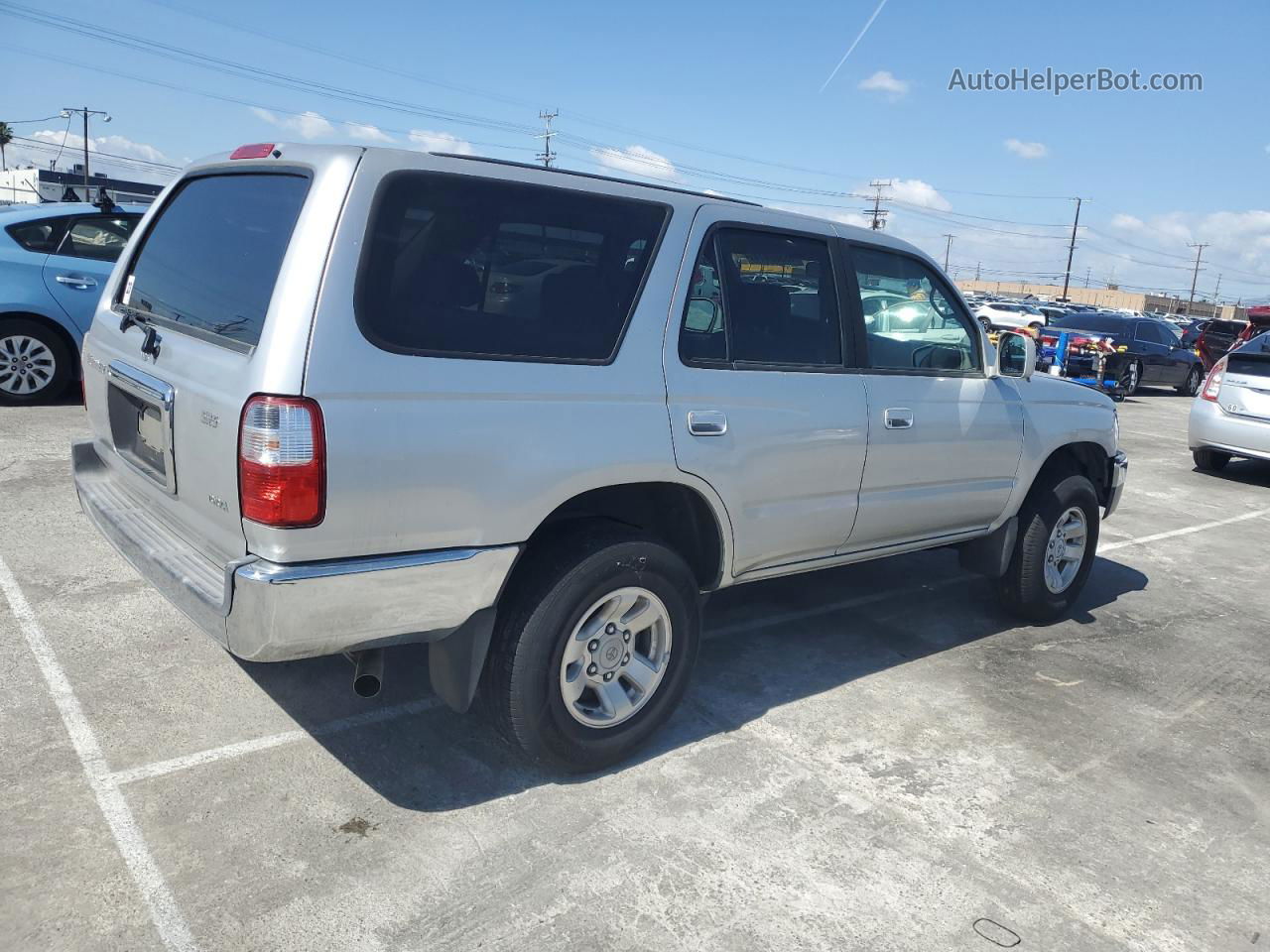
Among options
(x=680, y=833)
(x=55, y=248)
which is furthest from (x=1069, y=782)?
(x=55, y=248)

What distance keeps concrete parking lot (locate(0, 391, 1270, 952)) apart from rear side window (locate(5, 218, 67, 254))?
426cm

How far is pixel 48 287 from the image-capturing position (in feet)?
26.4

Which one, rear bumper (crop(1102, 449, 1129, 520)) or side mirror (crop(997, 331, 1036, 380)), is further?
rear bumper (crop(1102, 449, 1129, 520))

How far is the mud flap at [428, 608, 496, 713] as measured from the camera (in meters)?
2.97

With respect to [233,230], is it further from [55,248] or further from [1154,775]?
[55,248]

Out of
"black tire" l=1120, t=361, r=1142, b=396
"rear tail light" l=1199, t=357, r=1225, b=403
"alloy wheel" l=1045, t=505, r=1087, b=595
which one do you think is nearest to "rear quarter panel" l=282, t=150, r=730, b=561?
"alloy wheel" l=1045, t=505, r=1087, b=595

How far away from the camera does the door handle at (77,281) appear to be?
8.12 metres

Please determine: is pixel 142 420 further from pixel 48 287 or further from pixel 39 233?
pixel 39 233

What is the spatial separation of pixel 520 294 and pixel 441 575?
89 centimetres

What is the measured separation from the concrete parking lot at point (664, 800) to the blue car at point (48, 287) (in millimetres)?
3912

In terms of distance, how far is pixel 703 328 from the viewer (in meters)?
3.44

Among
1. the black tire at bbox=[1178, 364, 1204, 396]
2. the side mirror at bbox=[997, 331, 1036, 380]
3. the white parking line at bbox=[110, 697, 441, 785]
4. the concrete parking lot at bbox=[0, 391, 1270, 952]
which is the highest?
the side mirror at bbox=[997, 331, 1036, 380]

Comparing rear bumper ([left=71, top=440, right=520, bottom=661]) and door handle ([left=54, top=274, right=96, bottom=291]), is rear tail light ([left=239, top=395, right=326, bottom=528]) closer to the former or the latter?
rear bumper ([left=71, top=440, right=520, bottom=661])

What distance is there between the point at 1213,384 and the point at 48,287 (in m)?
11.3
